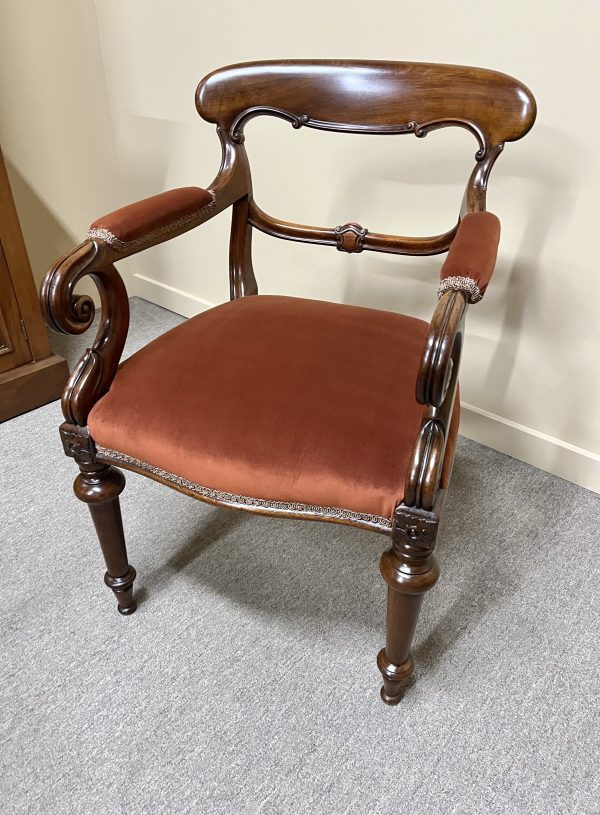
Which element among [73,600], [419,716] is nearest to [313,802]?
[419,716]

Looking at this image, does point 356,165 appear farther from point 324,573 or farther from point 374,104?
point 324,573

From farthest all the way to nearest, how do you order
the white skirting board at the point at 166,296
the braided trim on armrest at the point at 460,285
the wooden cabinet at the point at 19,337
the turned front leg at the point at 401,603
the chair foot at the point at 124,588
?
the white skirting board at the point at 166,296 < the wooden cabinet at the point at 19,337 < the chair foot at the point at 124,588 < the turned front leg at the point at 401,603 < the braided trim on armrest at the point at 460,285

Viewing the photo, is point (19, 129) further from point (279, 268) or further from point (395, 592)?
point (395, 592)

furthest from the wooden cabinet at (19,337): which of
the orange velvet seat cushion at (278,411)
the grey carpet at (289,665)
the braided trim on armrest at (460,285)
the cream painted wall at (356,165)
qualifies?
the braided trim on armrest at (460,285)

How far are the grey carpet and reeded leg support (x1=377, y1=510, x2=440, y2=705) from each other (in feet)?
0.37

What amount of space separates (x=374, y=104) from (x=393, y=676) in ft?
3.15

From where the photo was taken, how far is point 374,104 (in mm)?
1097

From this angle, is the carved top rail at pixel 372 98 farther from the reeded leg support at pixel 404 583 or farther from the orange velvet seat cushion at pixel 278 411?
the reeded leg support at pixel 404 583

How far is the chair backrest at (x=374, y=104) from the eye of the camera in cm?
A: 101

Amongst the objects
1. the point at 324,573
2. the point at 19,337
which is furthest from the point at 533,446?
the point at 19,337

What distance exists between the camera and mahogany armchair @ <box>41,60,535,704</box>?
0.83m

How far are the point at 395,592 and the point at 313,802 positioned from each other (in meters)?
0.34

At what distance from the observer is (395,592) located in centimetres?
90

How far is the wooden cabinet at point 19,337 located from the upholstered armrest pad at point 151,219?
77cm
